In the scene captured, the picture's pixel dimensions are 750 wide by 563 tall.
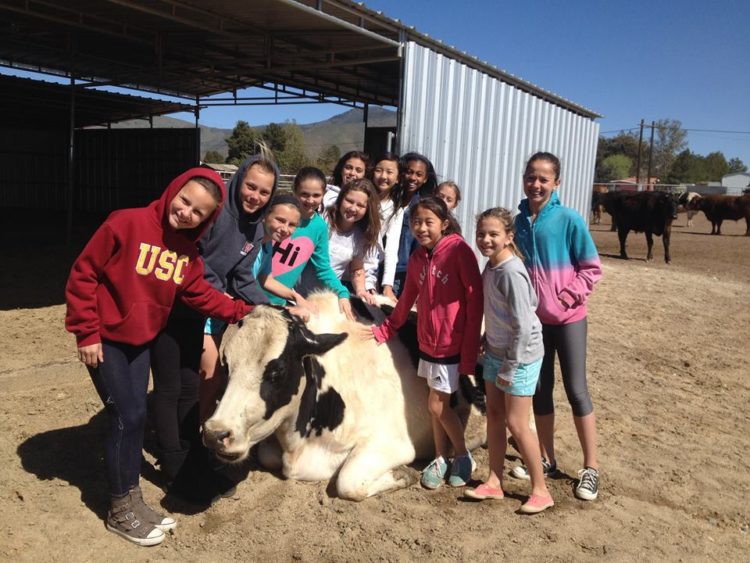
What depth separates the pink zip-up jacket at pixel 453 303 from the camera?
3562mm

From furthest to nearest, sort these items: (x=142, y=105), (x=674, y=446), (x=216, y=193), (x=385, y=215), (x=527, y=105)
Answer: (x=142, y=105), (x=527, y=105), (x=385, y=215), (x=674, y=446), (x=216, y=193)

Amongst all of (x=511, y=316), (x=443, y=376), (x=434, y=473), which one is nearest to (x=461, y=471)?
(x=434, y=473)

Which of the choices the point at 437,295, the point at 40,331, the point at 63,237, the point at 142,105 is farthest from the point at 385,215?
the point at 142,105

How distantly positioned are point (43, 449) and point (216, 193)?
2.31 metres

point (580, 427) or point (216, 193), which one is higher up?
point (216, 193)

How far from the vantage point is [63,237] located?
1304cm

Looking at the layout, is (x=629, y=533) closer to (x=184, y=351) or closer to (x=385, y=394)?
(x=385, y=394)

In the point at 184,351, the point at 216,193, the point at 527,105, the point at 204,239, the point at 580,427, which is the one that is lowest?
the point at 580,427

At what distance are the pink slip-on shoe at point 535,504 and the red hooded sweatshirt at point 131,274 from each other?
230cm

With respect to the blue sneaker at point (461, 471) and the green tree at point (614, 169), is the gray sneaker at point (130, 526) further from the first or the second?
the green tree at point (614, 169)

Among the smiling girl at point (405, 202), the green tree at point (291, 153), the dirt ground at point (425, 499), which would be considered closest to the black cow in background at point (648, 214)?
the dirt ground at point (425, 499)

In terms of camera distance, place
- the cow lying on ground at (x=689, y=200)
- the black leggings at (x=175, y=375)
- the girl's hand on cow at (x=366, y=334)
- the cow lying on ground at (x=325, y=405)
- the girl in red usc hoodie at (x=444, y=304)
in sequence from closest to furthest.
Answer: the cow lying on ground at (x=325, y=405) < the black leggings at (x=175, y=375) < the girl in red usc hoodie at (x=444, y=304) < the girl's hand on cow at (x=366, y=334) < the cow lying on ground at (x=689, y=200)

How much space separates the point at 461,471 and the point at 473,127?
697cm

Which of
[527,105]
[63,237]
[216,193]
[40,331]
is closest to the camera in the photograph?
[216,193]
